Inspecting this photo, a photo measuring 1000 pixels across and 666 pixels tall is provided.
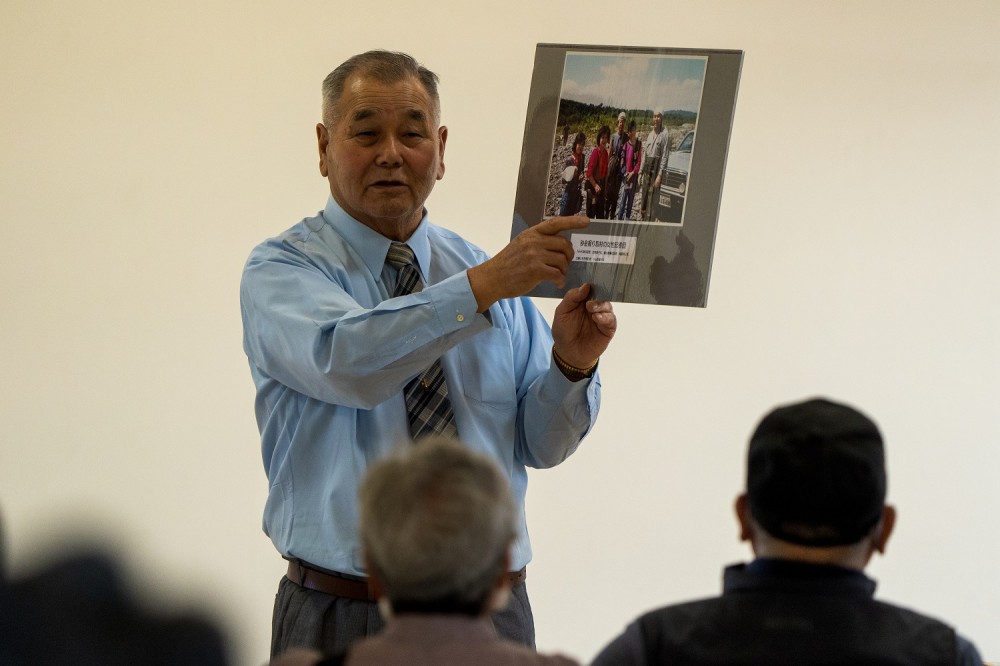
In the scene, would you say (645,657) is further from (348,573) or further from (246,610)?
(246,610)

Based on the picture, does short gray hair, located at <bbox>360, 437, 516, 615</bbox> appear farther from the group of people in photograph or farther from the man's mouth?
the man's mouth

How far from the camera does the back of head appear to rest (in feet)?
4.57

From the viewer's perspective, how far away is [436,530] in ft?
4.17

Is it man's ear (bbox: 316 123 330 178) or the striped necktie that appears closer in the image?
the striped necktie

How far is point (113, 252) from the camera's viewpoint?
4.20 metres

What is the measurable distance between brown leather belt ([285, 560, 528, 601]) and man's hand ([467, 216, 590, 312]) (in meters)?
0.49

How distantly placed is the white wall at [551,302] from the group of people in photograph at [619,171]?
189cm

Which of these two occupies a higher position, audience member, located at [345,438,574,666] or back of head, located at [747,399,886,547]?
back of head, located at [747,399,886,547]

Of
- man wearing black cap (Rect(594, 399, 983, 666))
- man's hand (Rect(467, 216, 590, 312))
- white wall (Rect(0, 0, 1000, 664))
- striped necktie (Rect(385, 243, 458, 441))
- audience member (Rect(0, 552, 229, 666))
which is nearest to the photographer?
audience member (Rect(0, 552, 229, 666))

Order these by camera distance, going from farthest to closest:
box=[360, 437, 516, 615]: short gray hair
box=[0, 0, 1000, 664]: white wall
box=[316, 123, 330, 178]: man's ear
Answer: box=[0, 0, 1000, 664]: white wall → box=[316, 123, 330, 178]: man's ear → box=[360, 437, 516, 615]: short gray hair

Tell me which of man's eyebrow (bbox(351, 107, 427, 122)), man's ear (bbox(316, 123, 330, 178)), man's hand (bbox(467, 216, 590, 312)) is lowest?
man's hand (bbox(467, 216, 590, 312))

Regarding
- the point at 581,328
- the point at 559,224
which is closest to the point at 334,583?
the point at 581,328

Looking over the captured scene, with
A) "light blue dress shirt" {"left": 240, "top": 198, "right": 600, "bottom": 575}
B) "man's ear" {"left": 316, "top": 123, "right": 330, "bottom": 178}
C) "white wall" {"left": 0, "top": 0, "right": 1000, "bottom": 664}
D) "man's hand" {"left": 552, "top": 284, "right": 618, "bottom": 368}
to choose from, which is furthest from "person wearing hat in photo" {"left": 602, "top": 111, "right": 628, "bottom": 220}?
"white wall" {"left": 0, "top": 0, "right": 1000, "bottom": 664}

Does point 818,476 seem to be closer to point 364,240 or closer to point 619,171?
point 619,171
